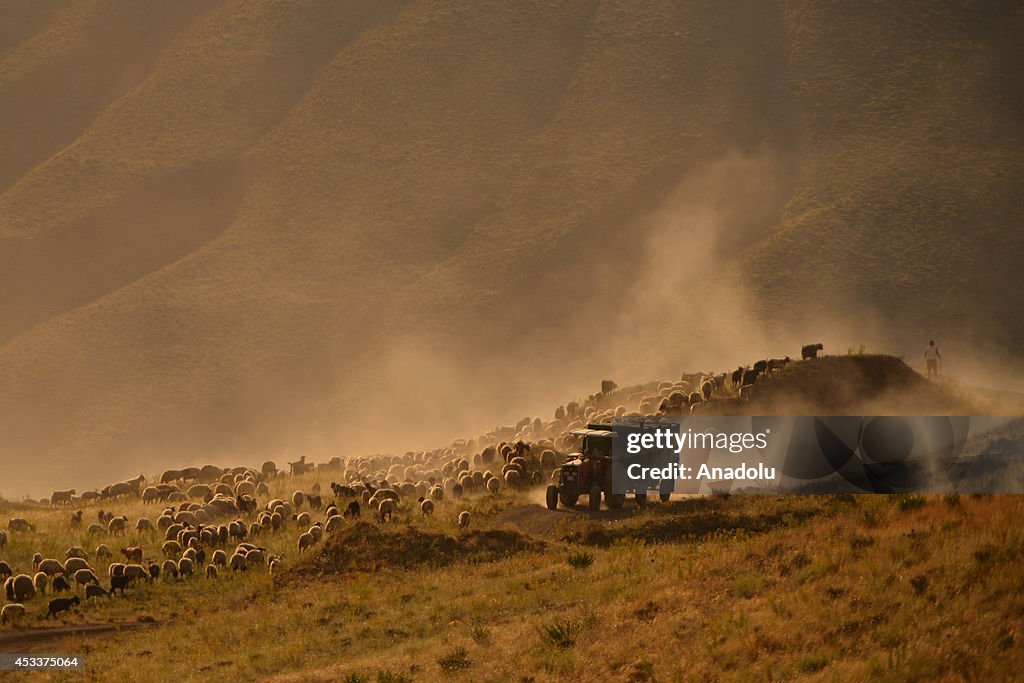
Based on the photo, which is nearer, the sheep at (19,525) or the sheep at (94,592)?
the sheep at (94,592)

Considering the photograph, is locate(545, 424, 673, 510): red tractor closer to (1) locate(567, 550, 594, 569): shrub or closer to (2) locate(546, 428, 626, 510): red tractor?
(2) locate(546, 428, 626, 510): red tractor

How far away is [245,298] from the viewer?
101562 mm

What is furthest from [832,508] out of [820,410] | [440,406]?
[440,406]

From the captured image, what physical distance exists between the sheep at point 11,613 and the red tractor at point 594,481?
1404cm

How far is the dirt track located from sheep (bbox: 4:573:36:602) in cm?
225

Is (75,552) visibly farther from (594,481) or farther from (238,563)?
(594,481)

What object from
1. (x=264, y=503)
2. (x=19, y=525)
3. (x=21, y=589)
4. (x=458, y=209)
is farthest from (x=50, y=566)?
(x=458, y=209)

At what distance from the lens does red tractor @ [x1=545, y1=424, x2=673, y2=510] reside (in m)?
32.7

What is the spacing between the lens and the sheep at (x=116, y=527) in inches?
1417

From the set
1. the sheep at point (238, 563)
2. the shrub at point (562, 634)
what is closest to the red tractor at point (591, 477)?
the sheep at point (238, 563)

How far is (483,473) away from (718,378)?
11.9 meters

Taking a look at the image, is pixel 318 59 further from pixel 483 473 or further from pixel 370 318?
pixel 483 473

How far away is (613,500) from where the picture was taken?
32.8 metres

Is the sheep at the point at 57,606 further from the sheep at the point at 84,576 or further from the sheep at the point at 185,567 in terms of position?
the sheep at the point at 185,567
